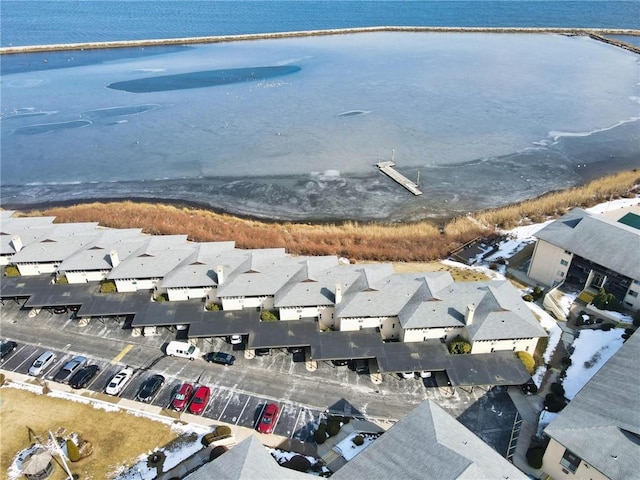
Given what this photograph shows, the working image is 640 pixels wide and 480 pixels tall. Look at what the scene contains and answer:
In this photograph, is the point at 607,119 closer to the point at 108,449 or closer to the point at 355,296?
the point at 355,296

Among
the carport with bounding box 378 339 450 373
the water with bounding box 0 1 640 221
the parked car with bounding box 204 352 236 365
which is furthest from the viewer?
the water with bounding box 0 1 640 221

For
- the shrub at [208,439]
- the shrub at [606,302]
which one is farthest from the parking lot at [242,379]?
the shrub at [606,302]

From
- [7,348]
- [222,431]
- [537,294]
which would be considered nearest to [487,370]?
[537,294]

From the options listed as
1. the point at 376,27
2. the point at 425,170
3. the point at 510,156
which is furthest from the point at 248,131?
the point at 376,27

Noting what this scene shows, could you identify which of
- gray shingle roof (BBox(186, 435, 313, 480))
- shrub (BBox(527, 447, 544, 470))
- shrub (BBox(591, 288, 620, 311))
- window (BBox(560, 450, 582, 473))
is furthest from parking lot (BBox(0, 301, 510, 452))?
shrub (BBox(591, 288, 620, 311))

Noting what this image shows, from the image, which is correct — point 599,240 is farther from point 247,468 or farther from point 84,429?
point 84,429

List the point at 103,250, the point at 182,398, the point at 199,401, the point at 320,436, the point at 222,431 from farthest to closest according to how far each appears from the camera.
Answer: the point at 103,250 < the point at 182,398 < the point at 199,401 < the point at 222,431 < the point at 320,436

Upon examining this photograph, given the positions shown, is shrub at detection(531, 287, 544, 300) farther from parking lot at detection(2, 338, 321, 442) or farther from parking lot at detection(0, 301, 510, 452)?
parking lot at detection(2, 338, 321, 442)
